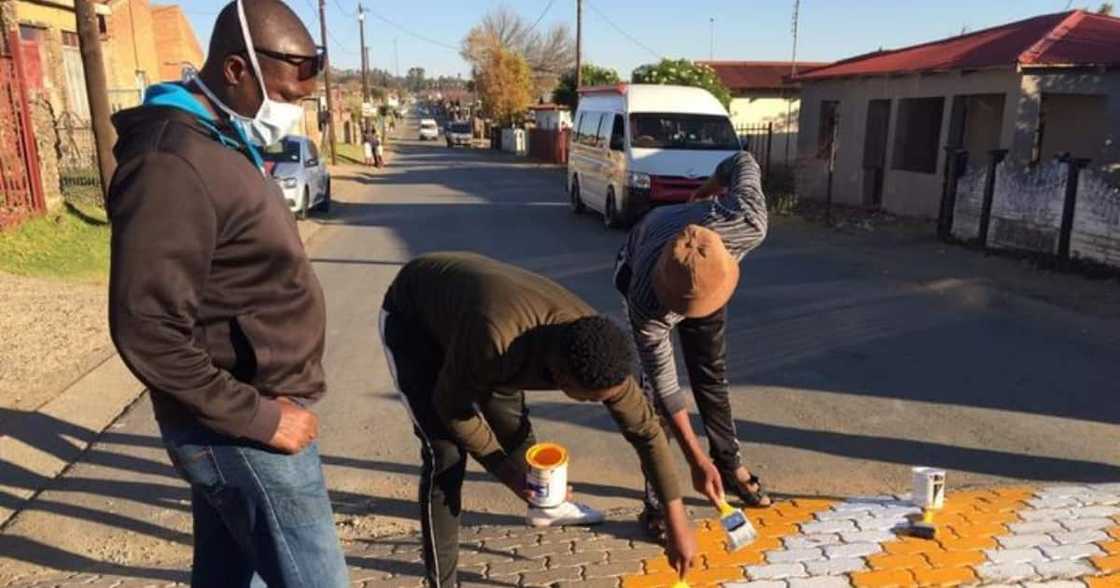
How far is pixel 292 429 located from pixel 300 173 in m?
13.2

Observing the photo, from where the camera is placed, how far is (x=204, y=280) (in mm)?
1661

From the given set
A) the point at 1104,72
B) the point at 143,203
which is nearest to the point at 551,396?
the point at 143,203

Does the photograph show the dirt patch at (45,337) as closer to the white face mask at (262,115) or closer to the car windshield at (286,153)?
the white face mask at (262,115)

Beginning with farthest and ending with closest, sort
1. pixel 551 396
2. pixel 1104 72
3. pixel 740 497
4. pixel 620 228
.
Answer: pixel 620 228, pixel 1104 72, pixel 551 396, pixel 740 497

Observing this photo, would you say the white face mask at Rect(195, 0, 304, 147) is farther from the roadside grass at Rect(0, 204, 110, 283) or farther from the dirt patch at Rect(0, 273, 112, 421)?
the roadside grass at Rect(0, 204, 110, 283)

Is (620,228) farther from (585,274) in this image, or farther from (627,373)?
(627,373)

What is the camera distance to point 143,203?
1564 mm

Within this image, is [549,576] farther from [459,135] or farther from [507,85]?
[459,135]

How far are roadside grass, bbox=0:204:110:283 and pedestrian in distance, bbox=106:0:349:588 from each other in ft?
25.7

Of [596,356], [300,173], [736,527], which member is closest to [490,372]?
[596,356]

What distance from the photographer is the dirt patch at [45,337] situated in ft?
17.5

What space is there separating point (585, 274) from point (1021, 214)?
18.1 ft

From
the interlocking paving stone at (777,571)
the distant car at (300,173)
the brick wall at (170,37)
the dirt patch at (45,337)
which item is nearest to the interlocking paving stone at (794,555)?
the interlocking paving stone at (777,571)

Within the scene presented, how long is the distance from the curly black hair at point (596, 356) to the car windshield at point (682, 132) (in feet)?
36.7
